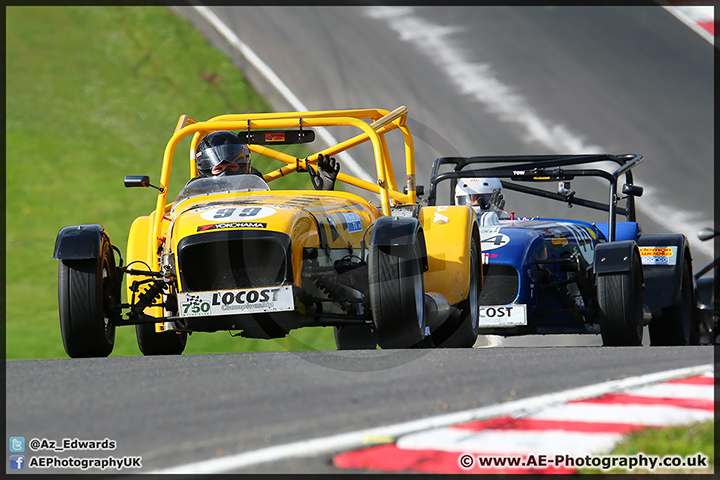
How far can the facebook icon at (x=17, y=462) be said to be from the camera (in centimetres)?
389

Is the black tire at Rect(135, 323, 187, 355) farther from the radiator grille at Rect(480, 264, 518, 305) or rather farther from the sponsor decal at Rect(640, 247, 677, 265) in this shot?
the sponsor decal at Rect(640, 247, 677, 265)

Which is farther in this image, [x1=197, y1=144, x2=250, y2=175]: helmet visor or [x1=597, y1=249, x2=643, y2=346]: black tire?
[x1=597, y1=249, x2=643, y2=346]: black tire

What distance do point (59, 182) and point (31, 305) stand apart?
3.95 metres

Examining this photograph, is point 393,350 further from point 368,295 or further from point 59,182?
point 59,182

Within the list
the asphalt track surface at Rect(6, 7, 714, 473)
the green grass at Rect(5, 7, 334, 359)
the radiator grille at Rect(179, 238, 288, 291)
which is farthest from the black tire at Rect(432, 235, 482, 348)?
the green grass at Rect(5, 7, 334, 359)

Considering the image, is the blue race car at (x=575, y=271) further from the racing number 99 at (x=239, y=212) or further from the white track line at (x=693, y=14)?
the white track line at (x=693, y=14)

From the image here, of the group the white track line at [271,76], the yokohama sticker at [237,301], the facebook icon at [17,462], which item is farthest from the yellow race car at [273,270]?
the white track line at [271,76]

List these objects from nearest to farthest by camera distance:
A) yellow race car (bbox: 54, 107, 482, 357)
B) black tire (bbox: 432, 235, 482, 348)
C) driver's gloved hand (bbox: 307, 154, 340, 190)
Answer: yellow race car (bbox: 54, 107, 482, 357) → black tire (bbox: 432, 235, 482, 348) → driver's gloved hand (bbox: 307, 154, 340, 190)

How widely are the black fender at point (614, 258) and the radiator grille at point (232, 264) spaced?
9.82 feet

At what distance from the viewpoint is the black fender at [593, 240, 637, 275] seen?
27.2 feet

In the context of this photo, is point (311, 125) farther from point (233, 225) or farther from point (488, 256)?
point (488, 256)

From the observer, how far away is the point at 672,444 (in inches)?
152

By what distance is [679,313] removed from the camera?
33.2 ft

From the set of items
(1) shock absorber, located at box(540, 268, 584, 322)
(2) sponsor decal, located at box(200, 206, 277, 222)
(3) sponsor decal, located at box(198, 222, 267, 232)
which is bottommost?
(1) shock absorber, located at box(540, 268, 584, 322)
